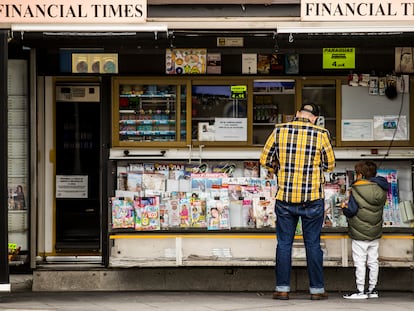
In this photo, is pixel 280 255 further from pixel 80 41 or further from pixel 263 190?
pixel 80 41

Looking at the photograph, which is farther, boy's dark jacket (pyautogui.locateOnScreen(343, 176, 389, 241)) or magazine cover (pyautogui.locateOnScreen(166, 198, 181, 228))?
magazine cover (pyautogui.locateOnScreen(166, 198, 181, 228))

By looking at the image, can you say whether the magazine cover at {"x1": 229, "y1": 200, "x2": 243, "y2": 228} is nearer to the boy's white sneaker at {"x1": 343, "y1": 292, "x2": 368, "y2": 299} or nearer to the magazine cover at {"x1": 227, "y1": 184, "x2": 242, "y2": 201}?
the magazine cover at {"x1": 227, "y1": 184, "x2": 242, "y2": 201}

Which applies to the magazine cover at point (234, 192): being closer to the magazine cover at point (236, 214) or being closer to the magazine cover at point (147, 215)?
the magazine cover at point (236, 214)

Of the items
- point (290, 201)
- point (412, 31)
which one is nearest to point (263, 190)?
point (290, 201)

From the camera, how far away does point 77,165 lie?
11812 millimetres

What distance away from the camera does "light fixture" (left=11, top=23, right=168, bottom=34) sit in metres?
9.47

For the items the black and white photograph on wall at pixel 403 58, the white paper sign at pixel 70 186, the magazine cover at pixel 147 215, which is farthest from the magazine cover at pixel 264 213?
the white paper sign at pixel 70 186

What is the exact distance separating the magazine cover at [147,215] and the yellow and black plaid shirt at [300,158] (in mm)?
1527

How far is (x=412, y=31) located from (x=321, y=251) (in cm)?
242

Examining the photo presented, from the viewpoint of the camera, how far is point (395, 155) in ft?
35.9

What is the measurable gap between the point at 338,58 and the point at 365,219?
6.17 ft

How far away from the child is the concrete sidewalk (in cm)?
31

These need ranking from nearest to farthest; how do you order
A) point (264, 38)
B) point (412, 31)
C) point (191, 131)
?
point (412, 31) < point (264, 38) < point (191, 131)

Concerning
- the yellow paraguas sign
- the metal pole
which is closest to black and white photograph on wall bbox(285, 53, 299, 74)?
the yellow paraguas sign
